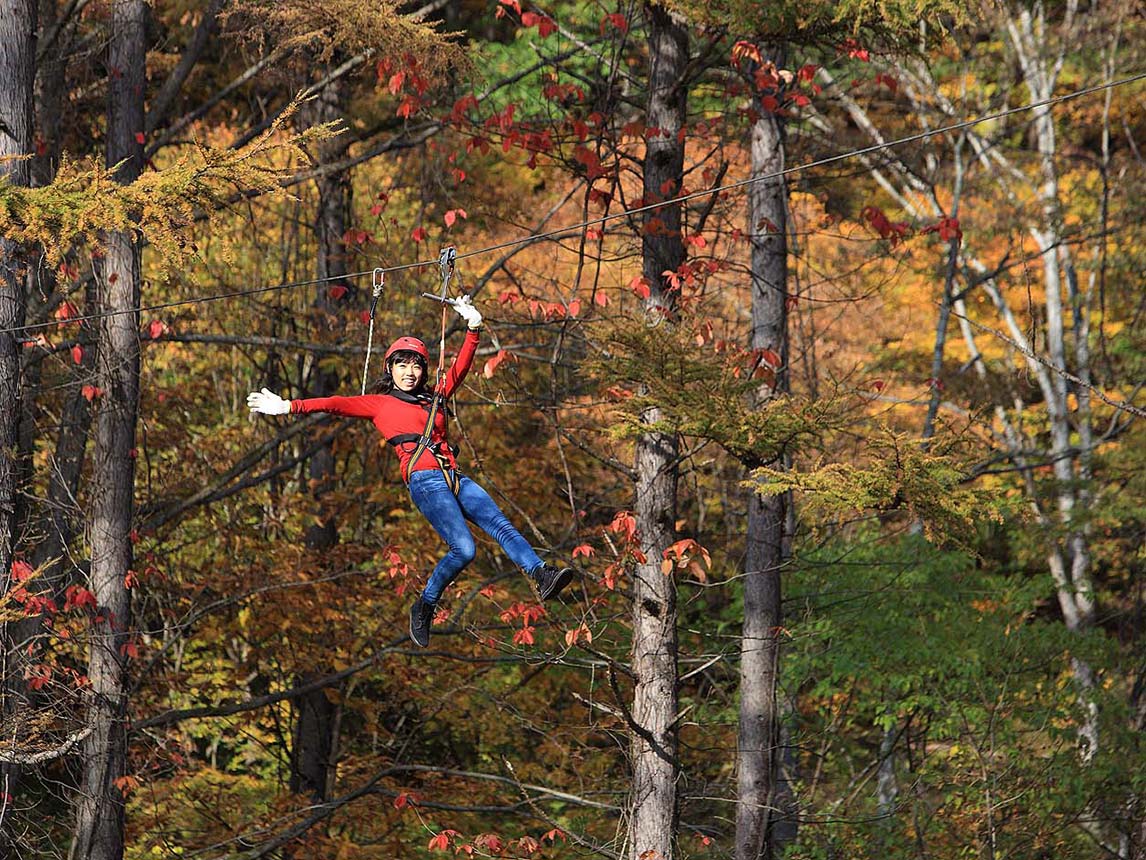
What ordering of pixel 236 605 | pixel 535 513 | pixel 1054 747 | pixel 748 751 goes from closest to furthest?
pixel 748 751 < pixel 1054 747 < pixel 236 605 < pixel 535 513

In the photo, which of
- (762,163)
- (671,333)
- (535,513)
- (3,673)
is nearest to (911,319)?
(535,513)

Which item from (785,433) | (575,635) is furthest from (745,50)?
(575,635)

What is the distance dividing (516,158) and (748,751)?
528 inches

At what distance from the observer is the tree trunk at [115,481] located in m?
10.1

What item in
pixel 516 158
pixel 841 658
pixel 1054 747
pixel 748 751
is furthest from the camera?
pixel 516 158

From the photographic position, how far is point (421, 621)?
6855 millimetres

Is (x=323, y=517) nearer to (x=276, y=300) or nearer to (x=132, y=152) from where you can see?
(x=276, y=300)

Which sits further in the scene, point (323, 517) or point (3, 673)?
point (323, 517)

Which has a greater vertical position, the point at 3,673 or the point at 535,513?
the point at 535,513

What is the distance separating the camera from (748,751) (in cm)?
988

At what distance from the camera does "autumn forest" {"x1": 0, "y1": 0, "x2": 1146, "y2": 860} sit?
26.9 ft

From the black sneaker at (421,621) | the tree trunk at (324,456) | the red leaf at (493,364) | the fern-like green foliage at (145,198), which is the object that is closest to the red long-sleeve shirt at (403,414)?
the black sneaker at (421,621)

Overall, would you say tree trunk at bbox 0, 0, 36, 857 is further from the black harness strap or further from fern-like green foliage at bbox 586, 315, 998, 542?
fern-like green foliage at bbox 586, 315, 998, 542

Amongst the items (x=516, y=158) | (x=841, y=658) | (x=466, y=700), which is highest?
(x=516, y=158)
